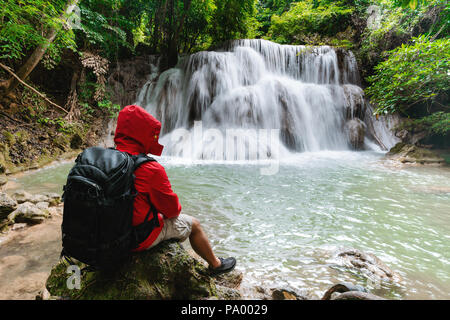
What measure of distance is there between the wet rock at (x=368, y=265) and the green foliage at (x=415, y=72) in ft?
25.8

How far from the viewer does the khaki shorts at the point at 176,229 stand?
5.80ft

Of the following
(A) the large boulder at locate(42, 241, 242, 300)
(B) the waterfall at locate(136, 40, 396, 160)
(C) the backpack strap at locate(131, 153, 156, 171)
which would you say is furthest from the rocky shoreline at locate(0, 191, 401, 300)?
(B) the waterfall at locate(136, 40, 396, 160)

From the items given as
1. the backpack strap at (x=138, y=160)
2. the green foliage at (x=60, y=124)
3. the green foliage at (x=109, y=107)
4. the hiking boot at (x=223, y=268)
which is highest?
the green foliage at (x=109, y=107)

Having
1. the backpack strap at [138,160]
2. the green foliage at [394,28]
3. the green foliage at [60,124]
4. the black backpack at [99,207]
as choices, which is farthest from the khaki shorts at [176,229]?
the green foliage at [394,28]

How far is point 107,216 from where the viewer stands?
1.37 meters

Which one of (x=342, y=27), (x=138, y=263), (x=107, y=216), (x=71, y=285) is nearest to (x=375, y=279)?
(x=138, y=263)

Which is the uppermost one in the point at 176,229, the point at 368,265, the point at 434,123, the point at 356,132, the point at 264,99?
the point at 264,99

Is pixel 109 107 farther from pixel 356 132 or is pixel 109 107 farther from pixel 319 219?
pixel 356 132

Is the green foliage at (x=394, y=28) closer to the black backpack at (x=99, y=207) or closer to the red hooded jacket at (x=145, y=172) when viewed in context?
the red hooded jacket at (x=145, y=172)

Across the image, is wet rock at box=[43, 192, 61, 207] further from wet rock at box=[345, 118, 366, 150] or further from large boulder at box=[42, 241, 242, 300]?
wet rock at box=[345, 118, 366, 150]

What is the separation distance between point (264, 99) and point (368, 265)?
10104mm

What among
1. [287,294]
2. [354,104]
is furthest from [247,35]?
[287,294]

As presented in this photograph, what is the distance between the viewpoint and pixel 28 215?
3355mm

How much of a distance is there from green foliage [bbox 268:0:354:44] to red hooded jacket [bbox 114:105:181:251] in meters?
17.0
